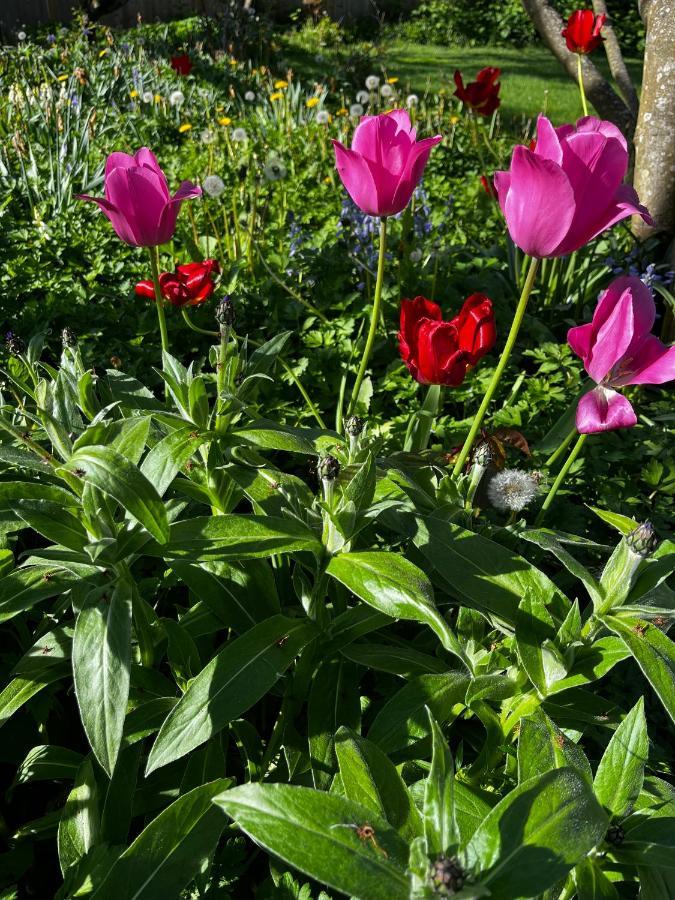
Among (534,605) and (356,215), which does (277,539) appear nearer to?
(534,605)

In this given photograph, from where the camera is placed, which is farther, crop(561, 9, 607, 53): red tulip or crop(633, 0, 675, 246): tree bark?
crop(561, 9, 607, 53): red tulip

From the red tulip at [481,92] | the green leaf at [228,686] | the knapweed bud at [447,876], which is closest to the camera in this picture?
the knapweed bud at [447,876]

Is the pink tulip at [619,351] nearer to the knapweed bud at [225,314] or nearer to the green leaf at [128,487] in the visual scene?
the knapweed bud at [225,314]

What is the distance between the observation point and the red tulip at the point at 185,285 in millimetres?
1724

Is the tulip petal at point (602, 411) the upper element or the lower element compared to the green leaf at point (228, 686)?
upper

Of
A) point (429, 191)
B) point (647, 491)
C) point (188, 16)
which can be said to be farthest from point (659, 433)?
point (188, 16)

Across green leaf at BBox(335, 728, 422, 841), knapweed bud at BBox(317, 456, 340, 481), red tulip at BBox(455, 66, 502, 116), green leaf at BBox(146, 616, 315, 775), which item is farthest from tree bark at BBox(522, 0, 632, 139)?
green leaf at BBox(335, 728, 422, 841)

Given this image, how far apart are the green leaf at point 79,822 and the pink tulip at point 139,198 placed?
3.23ft

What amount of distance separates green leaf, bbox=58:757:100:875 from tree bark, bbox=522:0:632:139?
11.6 ft

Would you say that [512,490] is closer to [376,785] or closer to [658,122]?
[376,785]

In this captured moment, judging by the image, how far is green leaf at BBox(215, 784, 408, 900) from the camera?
0.70m

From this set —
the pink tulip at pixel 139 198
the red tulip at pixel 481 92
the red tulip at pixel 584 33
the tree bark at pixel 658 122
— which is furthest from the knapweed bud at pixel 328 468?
the red tulip at pixel 584 33

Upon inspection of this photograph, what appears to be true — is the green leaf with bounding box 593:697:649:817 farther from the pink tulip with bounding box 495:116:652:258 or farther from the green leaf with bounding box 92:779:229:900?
the pink tulip with bounding box 495:116:652:258

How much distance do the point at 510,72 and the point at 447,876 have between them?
1271 cm
